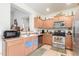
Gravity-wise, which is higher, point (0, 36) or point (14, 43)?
point (0, 36)

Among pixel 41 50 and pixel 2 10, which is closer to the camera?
pixel 2 10

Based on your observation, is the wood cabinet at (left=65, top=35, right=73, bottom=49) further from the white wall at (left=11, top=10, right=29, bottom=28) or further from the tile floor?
the white wall at (left=11, top=10, right=29, bottom=28)

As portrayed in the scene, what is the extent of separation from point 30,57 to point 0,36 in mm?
568

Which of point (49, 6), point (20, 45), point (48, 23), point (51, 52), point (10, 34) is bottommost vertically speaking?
point (51, 52)

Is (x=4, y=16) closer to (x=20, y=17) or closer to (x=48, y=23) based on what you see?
(x=20, y=17)

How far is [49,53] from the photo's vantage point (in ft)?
4.30

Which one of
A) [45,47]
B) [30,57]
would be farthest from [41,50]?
[30,57]

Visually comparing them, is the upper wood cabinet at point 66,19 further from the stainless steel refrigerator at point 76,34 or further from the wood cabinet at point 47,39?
the wood cabinet at point 47,39

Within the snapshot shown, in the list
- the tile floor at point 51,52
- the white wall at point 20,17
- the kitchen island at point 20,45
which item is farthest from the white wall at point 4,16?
the tile floor at point 51,52

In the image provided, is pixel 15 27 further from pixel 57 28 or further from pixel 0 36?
pixel 57 28

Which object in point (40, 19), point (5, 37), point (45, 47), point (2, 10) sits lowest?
point (45, 47)

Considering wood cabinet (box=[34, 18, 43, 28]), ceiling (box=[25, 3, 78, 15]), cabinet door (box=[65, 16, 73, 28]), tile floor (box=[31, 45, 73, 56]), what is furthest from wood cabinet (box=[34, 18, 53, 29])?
tile floor (box=[31, 45, 73, 56])

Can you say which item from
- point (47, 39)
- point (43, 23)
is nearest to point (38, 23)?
point (43, 23)

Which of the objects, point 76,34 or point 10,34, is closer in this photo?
point 76,34
